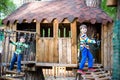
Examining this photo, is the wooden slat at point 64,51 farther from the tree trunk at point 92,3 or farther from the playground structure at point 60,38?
the tree trunk at point 92,3

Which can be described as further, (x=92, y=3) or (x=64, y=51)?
(x=92, y=3)

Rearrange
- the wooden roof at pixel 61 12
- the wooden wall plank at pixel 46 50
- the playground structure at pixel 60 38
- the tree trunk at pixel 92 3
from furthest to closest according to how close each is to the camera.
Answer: the tree trunk at pixel 92 3
the wooden wall plank at pixel 46 50
the wooden roof at pixel 61 12
the playground structure at pixel 60 38

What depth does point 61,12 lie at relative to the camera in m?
14.1

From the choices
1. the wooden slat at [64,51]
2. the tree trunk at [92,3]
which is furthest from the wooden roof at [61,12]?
the wooden slat at [64,51]

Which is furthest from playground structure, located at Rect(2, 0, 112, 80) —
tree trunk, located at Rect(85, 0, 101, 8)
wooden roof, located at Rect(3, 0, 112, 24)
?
tree trunk, located at Rect(85, 0, 101, 8)

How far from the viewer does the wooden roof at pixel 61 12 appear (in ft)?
44.6

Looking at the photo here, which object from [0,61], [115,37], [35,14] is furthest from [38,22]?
[115,37]

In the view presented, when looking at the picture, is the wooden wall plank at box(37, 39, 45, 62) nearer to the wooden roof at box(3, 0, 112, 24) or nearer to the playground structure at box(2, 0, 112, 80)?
the playground structure at box(2, 0, 112, 80)

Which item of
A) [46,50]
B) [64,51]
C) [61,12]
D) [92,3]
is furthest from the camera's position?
[92,3]

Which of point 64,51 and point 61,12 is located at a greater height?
point 61,12

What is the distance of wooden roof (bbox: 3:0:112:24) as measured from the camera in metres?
13.6

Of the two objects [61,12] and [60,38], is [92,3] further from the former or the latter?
[60,38]

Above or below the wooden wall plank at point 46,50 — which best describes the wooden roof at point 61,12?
above

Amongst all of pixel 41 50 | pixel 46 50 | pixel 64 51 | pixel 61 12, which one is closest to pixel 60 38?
pixel 64 51
